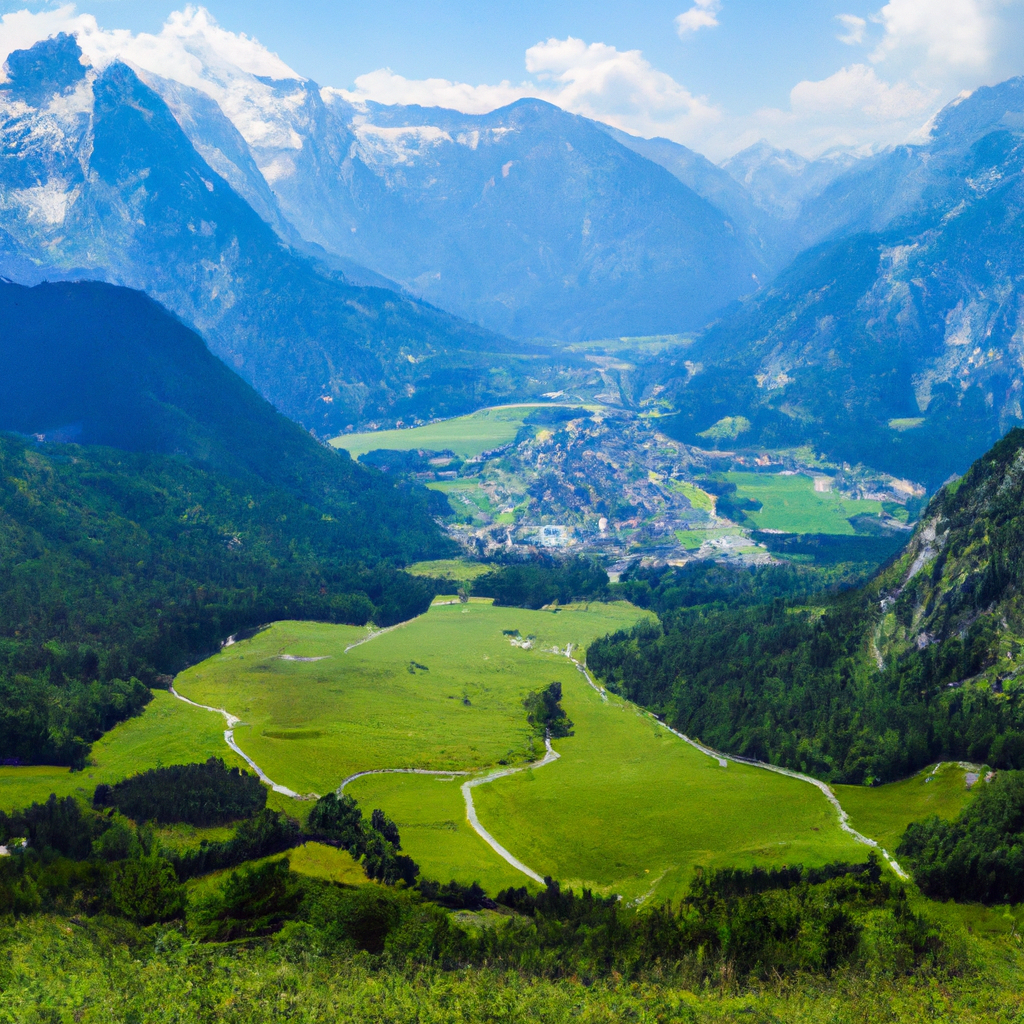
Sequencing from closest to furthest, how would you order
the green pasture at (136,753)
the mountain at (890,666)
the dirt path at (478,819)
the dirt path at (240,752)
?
1. the dirt path at (478,819)
2. the green pasture at (136,753)
3. the dirt path at (240,752)
4. the mountain at (890,666)

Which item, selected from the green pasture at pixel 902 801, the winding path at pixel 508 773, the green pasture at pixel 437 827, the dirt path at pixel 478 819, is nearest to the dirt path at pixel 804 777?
the winding path at pixel 508 773

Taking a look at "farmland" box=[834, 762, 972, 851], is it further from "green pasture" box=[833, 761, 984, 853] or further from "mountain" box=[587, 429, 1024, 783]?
"mountain" box=[587, 429, 1024, 783]

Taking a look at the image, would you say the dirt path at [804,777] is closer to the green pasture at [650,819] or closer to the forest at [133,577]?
the green pasture at [650,819]

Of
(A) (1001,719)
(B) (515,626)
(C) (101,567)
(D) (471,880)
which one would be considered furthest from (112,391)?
(A) (1001,719)

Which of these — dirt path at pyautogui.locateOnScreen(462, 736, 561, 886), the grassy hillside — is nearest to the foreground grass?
the grassy hillside

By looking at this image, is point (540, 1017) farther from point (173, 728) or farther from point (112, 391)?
point (112, 391)
